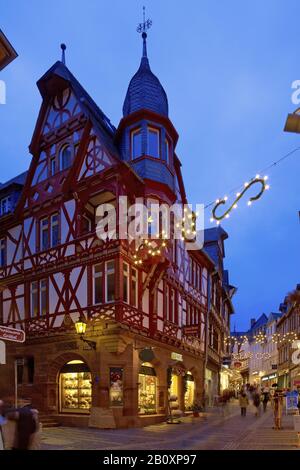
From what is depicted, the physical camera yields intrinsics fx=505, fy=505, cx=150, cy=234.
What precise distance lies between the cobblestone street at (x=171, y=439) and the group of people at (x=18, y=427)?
6703 millimetres

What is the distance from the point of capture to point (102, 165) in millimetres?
19906

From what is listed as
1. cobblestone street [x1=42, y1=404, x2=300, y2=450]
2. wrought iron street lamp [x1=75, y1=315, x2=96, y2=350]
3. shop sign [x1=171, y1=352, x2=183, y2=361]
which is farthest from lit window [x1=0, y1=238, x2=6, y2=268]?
cobblestone street [x1=42, y1=404, x2=300, y2=450]

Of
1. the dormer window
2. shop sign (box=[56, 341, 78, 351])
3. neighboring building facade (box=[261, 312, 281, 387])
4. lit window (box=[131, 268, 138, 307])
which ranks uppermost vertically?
the dormer window

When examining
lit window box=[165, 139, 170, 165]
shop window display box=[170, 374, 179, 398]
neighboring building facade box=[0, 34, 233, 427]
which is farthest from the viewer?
shop window display box=[170, 374, 179, 398]

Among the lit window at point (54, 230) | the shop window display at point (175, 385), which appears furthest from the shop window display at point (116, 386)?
the shop window display at point (175, 385)

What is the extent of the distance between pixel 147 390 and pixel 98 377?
342 cm

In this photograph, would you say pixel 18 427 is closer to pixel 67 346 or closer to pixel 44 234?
pixel 67 346

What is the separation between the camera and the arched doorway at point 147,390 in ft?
65.7

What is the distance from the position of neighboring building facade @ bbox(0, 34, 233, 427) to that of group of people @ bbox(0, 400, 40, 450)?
11.6m

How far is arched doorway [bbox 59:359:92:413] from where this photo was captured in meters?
19.1

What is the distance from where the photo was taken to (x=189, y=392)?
2767 centimetres

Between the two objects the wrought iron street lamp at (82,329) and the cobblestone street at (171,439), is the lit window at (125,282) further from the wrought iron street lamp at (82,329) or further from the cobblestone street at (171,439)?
the cobblestone street at (171,439)

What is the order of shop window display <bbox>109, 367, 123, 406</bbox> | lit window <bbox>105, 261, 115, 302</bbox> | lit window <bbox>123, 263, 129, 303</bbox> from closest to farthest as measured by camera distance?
shop window display <bbox>109, 367, 123, 406</bbox> < lit window <bbox>105, 261, 115, 302</bbox> < lit window <bbox>123, 263, 129, 303</bbox>

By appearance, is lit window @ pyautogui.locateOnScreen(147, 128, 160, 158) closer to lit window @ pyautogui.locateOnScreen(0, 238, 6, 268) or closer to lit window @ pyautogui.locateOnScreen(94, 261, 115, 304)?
lit window @ pyautogui.locateOnScreen(94, 261, 115, 304)
